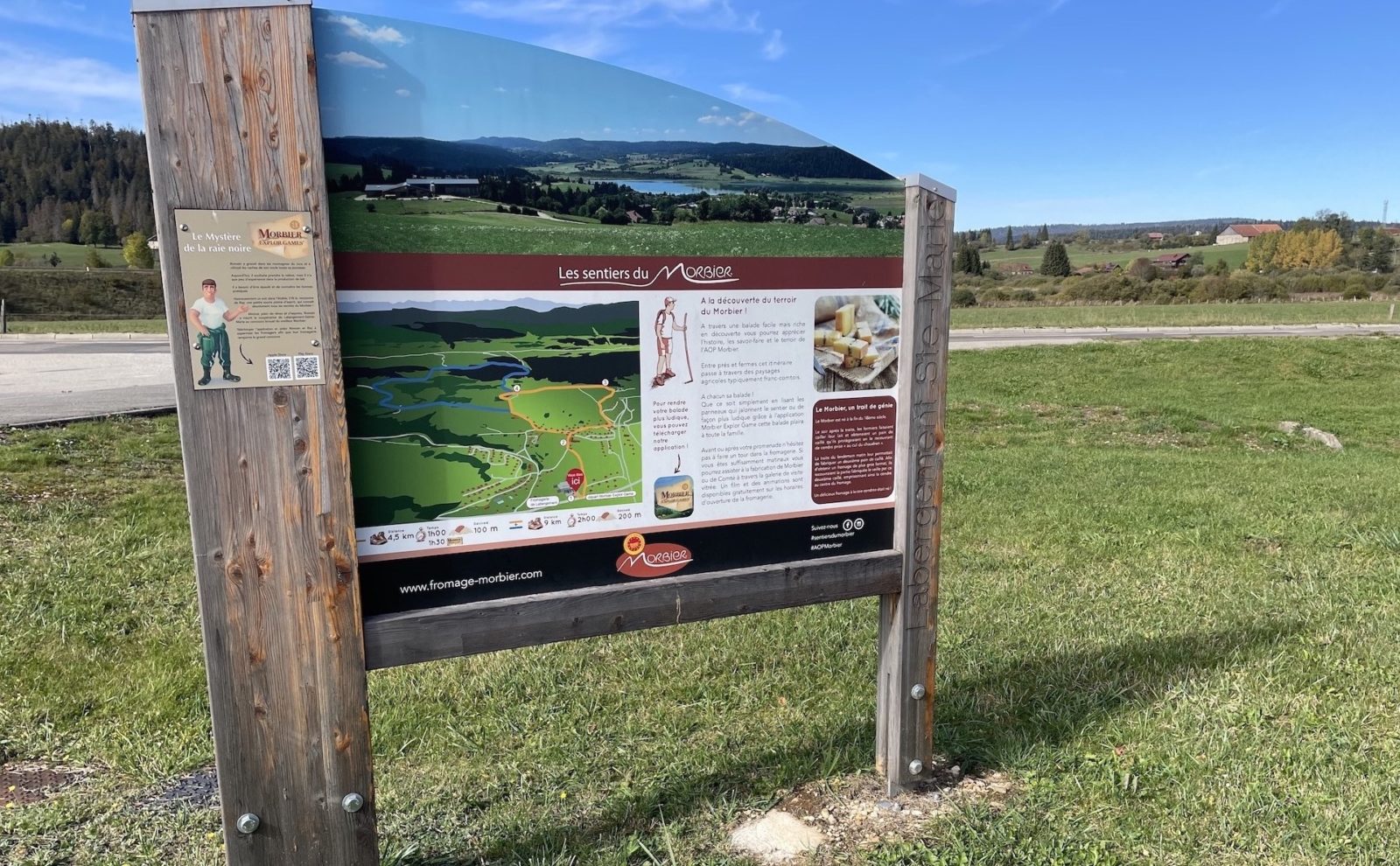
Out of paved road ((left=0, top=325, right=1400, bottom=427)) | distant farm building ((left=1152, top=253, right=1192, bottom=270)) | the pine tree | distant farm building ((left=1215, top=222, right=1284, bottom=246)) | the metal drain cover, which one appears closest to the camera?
the metal drain cover

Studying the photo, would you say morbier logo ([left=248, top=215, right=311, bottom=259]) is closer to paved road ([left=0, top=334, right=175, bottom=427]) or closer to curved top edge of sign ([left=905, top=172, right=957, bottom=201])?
curved top edge of sign ([left=905, top=172, right=957, bottom=201])

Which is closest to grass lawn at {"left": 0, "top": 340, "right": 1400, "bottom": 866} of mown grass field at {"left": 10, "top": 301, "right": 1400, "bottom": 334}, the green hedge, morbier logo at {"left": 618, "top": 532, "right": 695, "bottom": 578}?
morbier logo at {"left": 618, "top": 532, "right": 695, "bottom": 578}

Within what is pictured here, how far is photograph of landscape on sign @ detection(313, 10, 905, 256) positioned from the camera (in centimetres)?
219

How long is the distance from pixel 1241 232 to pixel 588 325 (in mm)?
143093

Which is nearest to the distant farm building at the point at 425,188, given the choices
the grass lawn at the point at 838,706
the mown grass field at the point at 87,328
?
the grass lawn at the point at 838,706

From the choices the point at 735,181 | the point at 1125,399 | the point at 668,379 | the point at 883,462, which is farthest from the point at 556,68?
the point at 1125,399

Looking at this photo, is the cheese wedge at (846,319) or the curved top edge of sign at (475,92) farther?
the cheese wedge at (846,319)

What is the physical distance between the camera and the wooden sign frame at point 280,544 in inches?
77.9

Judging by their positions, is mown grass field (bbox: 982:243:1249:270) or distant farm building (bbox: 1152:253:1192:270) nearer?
distant farm building (bbox: 1152:253:1192:270)

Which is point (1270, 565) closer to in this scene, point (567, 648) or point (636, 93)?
point (567, 648)

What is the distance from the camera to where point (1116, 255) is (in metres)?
94.3

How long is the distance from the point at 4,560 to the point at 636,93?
17.1ft

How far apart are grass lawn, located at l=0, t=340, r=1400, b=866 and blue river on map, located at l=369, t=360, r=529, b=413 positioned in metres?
1.49

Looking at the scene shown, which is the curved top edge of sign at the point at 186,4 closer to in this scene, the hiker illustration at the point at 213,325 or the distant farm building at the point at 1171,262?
the hiker illustration at the point at 213,325
